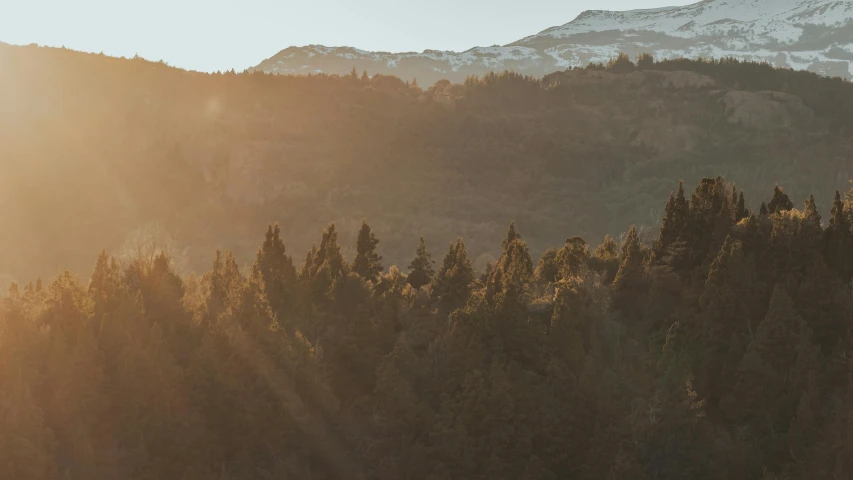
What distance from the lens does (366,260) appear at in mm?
99500

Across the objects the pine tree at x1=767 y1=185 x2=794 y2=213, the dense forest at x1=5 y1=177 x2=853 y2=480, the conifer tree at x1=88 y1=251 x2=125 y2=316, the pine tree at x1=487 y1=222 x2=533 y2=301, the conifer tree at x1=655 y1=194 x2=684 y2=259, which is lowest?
the dense forest at x1=5 y1=177 x2=853 y2=480

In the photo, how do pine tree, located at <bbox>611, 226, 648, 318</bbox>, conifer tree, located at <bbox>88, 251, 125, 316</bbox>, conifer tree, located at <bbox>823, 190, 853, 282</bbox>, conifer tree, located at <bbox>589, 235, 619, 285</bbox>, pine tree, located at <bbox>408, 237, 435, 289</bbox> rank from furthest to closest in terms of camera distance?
pine tree, located at <bbox>408, 237, 435, 289</bbox>, conifer tree, located at <bbox>589, 235, 619, 285</bbox>, pine tree, located at <bbox>611, 226, 648, 318</bbox>, conifer tree, located at <bbox>823, 190, 853, 282</bbox>, conifer tree, located at <bbox>88, 251, 125, 316</bbox>

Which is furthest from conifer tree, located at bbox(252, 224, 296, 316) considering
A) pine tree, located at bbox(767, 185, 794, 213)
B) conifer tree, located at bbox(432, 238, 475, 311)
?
pine tree, located at bbox(767, 185, 794, 213)

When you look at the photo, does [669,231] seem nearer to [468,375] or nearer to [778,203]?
[778,203]

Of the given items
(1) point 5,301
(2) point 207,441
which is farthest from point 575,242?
(1) point 5,301

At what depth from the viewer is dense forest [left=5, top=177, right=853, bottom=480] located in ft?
220

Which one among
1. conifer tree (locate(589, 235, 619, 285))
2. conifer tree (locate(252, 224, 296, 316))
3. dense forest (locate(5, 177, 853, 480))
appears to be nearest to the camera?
dense forest (locate(5, 177, 853, 480))

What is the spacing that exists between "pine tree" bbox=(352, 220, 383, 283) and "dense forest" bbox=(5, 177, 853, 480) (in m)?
10.1

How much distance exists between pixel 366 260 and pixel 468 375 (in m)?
30.4

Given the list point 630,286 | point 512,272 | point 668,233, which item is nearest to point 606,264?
point 668,233

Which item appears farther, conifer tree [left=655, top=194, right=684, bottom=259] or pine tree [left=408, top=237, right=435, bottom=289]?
pine tree [left=408, top=237, right=435, bottom=289]

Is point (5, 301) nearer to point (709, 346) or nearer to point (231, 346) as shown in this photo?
point (231, 346)

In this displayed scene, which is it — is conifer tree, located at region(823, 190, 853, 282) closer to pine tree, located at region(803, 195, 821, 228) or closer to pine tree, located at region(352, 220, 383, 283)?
pine tree, located at region(803, 195, 821, 228)

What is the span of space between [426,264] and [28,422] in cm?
4671
